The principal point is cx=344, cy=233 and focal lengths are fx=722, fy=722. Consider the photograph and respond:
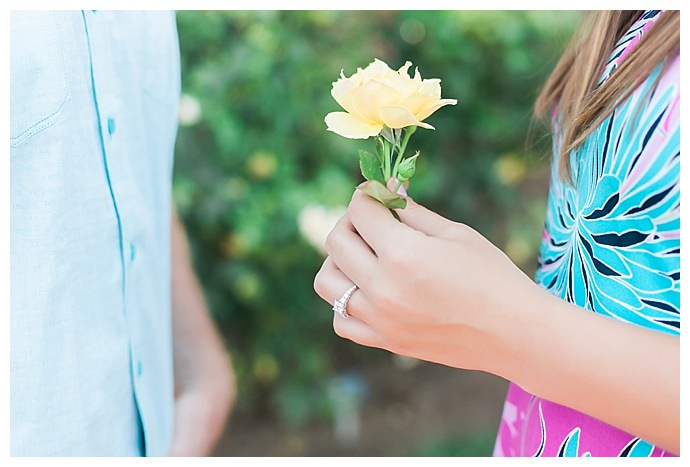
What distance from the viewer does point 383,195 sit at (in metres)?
0.76

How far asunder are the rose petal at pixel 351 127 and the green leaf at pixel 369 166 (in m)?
0.02

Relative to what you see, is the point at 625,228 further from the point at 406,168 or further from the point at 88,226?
the point at 88,226

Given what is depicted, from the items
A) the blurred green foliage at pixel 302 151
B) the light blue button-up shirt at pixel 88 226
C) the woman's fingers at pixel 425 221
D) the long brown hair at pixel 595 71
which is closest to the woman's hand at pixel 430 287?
the woman's fingers at pixel 425 221

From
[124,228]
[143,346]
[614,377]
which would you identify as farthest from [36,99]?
[614,377]

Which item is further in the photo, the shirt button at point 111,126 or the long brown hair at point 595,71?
the shirt button at point 111,126

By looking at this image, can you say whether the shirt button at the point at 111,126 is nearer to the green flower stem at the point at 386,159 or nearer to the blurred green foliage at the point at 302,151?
the green flower stem at the point at 386,159

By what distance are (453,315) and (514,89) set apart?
215 centimetres

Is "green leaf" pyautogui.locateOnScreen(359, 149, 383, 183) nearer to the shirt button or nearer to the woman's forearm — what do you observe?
the woman's forearm

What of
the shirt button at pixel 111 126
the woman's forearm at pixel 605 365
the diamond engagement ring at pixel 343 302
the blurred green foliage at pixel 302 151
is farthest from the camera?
the blurred green foliage at pixel 302 151

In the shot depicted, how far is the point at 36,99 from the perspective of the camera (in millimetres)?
874

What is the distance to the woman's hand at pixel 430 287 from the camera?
72 cm

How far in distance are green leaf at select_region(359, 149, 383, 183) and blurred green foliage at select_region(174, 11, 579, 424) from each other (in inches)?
56.5

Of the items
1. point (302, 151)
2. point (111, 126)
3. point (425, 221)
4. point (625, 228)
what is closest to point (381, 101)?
point (425, 221)

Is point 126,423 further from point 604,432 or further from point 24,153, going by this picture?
point 604,432
